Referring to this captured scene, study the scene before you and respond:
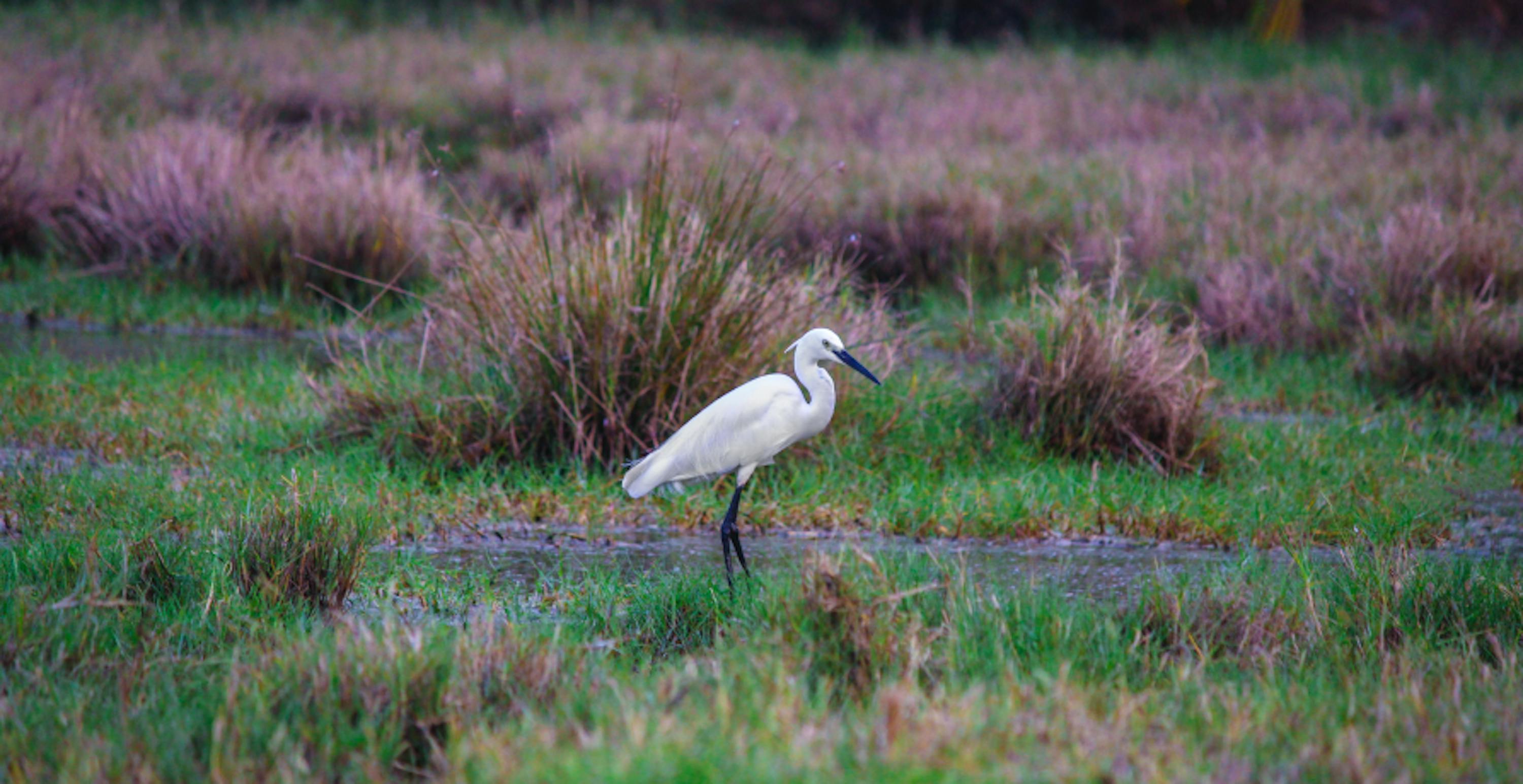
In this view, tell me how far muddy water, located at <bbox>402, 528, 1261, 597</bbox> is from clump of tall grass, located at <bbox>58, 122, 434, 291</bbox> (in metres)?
3.93

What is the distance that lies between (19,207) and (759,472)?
618 cm

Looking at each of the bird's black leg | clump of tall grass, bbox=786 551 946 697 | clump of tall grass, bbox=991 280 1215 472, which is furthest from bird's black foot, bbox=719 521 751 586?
clump of tall grass, bbox=991 280 1215 472

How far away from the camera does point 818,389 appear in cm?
418

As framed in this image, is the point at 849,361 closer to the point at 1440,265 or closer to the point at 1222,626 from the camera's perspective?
the point at 1222,626

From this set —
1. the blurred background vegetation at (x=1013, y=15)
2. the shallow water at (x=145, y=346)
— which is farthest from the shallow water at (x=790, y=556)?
the blurred background vegetation at (x=1013, y=15)

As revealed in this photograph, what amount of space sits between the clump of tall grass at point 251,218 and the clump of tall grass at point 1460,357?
528 cm

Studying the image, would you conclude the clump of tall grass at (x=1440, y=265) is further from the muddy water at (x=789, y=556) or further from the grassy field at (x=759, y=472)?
the muddy water at (x=789, y=556)

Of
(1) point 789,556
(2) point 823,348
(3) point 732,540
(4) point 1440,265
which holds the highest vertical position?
(2) point 823,348

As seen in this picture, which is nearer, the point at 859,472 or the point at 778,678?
the point at 778,678

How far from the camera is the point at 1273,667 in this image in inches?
135

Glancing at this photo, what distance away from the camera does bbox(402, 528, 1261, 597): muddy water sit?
173 inches

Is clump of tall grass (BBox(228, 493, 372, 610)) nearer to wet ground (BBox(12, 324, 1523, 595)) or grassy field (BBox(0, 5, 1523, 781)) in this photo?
grassy field (BBox(0, 5, 1523, 781))

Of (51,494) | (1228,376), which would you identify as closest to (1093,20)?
(1228,376)

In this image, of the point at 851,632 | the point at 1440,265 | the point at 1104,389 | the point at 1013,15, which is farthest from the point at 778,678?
the point at 1013,15
